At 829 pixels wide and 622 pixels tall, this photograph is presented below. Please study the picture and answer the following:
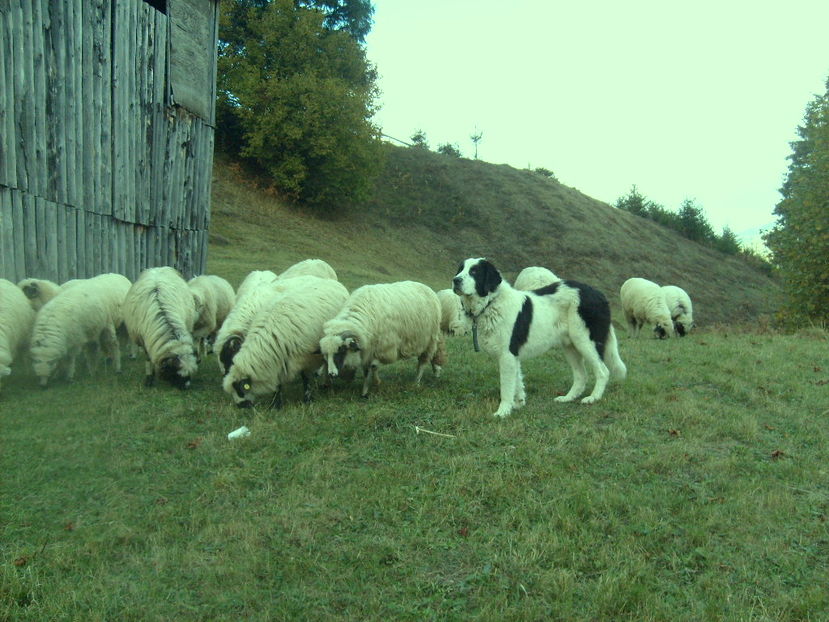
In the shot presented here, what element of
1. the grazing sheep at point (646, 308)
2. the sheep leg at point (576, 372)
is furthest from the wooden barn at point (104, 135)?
the grazing sheep at point (646, 308)

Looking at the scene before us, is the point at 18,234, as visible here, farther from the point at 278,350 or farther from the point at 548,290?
the point at 548,290

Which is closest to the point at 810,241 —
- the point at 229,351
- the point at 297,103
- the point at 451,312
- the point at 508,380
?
the point at 451,312

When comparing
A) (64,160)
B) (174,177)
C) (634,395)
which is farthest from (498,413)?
(174,177)

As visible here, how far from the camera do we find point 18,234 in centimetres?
1102

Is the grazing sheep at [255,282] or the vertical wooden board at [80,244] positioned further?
the vertical wooden board at [80,244]

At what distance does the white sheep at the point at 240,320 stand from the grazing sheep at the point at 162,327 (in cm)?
48

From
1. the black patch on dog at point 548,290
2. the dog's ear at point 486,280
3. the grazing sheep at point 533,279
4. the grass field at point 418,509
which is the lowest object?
the grass field at point 418,509

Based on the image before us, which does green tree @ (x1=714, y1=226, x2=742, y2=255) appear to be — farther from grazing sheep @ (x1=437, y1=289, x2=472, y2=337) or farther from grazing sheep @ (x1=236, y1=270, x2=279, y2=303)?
grazing sheep @ (x1=236, y1=270, x2=279, y2=303)

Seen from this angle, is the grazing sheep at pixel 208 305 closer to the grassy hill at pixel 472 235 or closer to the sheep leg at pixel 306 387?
the sheep leg at pixel 306 387

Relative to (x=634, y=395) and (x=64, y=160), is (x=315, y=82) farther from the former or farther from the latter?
(x=634, y=395)

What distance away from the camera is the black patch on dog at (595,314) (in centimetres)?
811

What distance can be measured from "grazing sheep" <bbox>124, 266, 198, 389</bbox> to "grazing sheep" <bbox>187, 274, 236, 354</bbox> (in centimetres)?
100

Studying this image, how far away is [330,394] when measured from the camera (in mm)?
9109

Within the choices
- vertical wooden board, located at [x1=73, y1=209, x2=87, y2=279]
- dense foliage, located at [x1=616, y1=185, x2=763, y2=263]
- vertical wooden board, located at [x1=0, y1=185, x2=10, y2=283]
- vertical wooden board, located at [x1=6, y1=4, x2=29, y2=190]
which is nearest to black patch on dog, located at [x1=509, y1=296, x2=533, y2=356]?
vertical wooden board, located at [x1=0, y1=185, x2=10, y2=283]
